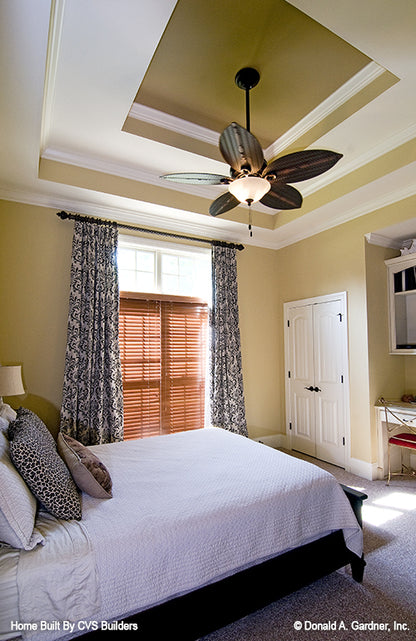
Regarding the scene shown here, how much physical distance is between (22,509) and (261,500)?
1.18 metres

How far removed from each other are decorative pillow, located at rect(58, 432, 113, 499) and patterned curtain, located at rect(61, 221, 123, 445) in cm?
126

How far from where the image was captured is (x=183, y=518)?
1.59 metres

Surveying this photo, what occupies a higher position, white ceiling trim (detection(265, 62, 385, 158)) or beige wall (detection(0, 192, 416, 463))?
white ceiling trim (detection(265, 62, 385, 158))

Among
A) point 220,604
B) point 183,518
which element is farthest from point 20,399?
point 220,604

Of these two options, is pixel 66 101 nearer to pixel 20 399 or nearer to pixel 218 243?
pixel 218 243

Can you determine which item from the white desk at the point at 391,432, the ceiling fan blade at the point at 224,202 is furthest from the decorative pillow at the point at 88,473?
the white desk at the point at 391,432

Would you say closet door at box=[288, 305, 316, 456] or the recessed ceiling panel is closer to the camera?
the recessed ceiling panel

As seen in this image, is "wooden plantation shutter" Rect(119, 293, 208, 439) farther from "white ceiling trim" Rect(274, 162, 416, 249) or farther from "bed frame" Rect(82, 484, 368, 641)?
"bed frame" Rect(82, 484, 368, 641)

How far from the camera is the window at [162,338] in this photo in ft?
12.4

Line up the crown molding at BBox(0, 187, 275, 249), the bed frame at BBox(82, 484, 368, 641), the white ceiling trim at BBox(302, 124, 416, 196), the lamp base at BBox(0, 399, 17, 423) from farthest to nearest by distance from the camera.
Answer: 1. the crown molding at BBox(0, 187, 275, 249)
2. the white ceiling trim at BBox(302, 124, 416, 196)
3. the lamp base at BBox(0, 399, 17, 423)
4. the bed frame at BBox(82, 484, 368, 641)

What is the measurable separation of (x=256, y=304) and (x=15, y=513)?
12.6 feet

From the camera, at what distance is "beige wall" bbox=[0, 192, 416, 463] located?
3.25 metres

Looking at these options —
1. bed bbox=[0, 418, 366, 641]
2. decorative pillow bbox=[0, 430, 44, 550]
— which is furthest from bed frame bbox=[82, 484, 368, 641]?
decorative pillow bbox=[0, 430, 44, 550]

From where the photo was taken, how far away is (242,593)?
1665mm
